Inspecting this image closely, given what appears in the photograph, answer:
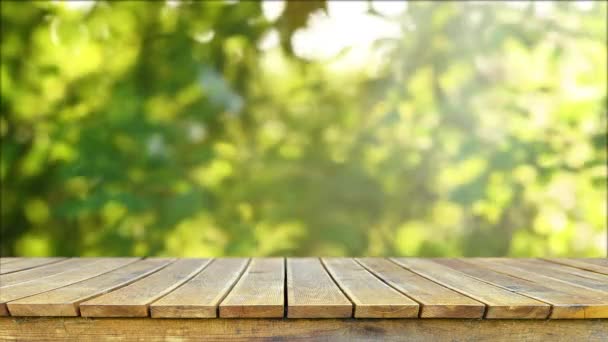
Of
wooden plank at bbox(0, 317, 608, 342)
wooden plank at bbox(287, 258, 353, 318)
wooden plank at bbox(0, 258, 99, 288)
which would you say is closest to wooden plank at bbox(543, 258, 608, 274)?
wooden plank at bbox(0, 317, 608, 342)

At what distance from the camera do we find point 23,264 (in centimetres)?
154

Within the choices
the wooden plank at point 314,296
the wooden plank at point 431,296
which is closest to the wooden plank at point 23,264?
the wooden plank at point 314,296

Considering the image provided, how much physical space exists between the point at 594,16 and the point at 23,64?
2.27m

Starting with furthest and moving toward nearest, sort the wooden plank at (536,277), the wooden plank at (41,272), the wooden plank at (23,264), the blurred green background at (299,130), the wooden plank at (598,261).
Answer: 1. the blurred green background at (299,130)
2. the wooden plank at (598,261)
3. the wooden plank at (23,264)
4. the wooden plank at (41,272)
5. the wooden plank at (536,277)

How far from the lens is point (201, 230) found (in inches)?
85.5

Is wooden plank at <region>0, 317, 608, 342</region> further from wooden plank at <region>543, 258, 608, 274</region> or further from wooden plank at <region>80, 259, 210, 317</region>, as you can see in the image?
wooden plank at <region>543, 258, 608, 274</region>

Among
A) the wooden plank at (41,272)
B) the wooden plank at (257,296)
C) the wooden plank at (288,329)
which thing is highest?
the wooden plank at (257,296)

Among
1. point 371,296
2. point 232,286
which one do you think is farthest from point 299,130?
point 371,296

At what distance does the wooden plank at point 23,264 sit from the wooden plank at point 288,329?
430mm

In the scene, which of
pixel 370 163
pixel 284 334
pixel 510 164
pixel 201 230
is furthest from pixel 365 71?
pixel 284 334

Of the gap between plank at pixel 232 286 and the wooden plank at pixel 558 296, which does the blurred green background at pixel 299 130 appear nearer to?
the gap between plank at pixel 232 286

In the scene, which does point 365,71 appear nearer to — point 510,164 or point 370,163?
point 370,163

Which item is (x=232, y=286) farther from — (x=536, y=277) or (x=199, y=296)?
(x=536, y=277)

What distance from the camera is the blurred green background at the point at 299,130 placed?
7.11 ft
